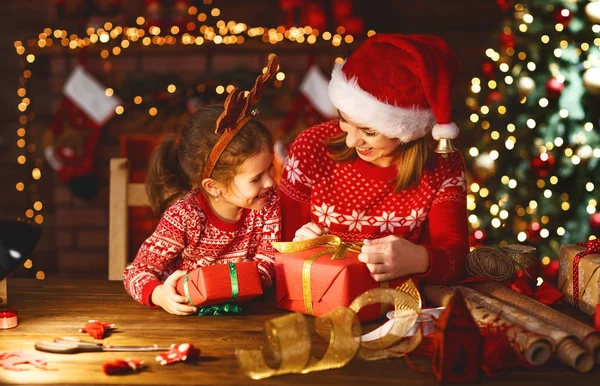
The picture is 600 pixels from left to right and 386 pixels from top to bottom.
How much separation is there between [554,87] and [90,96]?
2300mm

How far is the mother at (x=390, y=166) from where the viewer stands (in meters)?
1.60

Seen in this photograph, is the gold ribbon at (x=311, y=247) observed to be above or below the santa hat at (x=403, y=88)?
below

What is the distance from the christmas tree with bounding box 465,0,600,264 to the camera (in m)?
3.31

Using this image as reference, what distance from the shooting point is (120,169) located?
1.96 m

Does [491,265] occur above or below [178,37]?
below

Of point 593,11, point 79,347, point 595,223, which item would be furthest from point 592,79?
point 79,347

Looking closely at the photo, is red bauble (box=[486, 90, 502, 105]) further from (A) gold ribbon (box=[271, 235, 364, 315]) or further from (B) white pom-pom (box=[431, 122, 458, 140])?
(A) gold ribbon (box=[271, 235, 364, 315])

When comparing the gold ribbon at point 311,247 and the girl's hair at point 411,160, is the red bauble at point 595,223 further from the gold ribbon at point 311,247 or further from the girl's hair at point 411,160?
the gold ribbon at point 311,247

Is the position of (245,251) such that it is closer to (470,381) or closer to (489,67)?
(470,381)

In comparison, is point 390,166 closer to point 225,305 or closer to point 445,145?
point 445,145

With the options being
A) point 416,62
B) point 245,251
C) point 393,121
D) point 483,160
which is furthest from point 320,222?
point 483,160

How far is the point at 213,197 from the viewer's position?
172 cm

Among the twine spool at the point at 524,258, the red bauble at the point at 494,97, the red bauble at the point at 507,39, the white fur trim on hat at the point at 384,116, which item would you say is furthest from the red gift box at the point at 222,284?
the red bauble at the point at 507,39

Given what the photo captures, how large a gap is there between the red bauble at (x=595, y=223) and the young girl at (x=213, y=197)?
6.65ft
